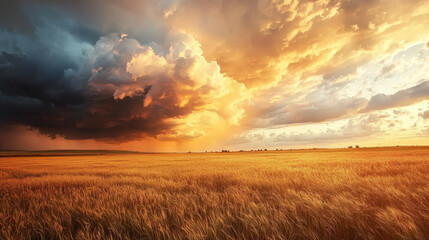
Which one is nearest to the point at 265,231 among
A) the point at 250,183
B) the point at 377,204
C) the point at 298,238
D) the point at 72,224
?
the point at 298,238

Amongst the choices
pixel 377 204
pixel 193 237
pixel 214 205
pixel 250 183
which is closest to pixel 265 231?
pixel 193 237

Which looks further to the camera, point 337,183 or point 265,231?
point 337,183

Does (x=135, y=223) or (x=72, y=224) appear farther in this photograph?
(x=72, y=224)

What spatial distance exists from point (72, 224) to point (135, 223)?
Answer: 1.25 meters

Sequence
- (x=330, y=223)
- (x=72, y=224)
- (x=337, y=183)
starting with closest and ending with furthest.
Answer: (x=330, y=223) < (x=72, y=224) < (x=337, y=183)

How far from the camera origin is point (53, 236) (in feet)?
9.07

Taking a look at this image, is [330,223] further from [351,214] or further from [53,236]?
[53,236]

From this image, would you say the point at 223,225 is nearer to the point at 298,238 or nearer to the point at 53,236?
the point at 298,238

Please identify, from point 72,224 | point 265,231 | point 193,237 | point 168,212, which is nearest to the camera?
point 193,237

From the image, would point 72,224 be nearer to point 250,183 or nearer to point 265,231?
point 265,231

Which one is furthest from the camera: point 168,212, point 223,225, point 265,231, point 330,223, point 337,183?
point 337,183

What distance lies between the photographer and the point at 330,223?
2850mm

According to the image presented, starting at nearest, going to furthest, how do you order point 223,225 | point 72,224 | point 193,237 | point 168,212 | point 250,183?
point 193,237
point 223,225
point 72,224
point 168,212
point 250,183

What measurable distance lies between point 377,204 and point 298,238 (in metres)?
2.48
